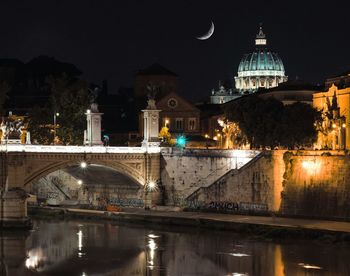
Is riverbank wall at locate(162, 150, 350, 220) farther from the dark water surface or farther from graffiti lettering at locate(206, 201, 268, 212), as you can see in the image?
the dark water surface

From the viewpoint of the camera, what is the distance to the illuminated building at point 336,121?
65500 mm

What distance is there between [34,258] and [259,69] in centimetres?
10889

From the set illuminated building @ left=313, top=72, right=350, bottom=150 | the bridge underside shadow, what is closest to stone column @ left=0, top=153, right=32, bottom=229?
the bridge underside shadow

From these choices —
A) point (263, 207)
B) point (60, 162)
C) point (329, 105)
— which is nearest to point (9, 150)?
point (60, 162)

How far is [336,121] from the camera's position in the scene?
6550 centimetres

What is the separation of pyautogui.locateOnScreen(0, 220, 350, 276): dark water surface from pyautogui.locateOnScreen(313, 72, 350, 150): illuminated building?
50.5 feet

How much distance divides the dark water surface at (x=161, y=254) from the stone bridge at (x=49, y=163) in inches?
68.7

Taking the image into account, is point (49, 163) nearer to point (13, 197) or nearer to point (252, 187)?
point (13, 197)

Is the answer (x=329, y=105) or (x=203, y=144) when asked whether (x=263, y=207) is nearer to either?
(x=329, y=105)

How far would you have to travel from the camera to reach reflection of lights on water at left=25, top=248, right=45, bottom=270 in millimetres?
45312

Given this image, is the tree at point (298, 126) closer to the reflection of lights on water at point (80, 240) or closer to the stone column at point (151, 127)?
the stone column at point (151, 127)

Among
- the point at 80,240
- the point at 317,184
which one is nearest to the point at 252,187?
the point at 317,184

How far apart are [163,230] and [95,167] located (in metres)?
8.85

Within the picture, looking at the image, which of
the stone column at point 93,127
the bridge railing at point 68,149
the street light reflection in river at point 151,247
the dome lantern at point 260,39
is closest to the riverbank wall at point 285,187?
the bridge railing at point 68,149
